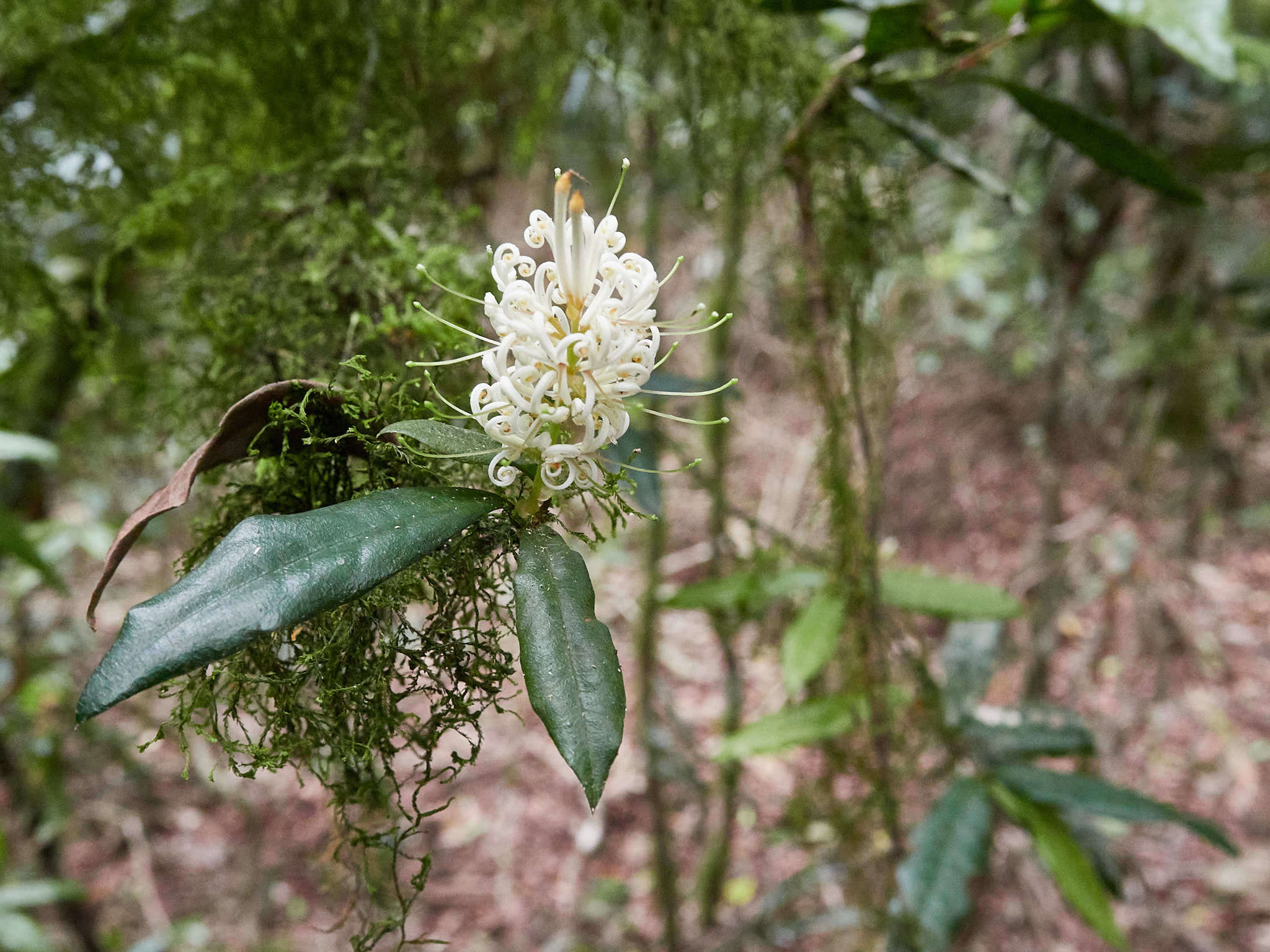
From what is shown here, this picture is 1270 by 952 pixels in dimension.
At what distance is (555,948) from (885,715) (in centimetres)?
143

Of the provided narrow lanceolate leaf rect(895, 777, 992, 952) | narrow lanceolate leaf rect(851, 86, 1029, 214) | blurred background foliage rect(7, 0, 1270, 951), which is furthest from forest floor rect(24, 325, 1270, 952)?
narrow lanceolate leaf rect(851, 86, 1029, 214)

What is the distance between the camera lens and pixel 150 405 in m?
1.25

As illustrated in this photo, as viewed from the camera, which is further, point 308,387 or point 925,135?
point 925,135

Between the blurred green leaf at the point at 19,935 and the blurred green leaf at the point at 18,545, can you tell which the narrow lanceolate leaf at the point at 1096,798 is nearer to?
the blurred green leaf at the point at 18,545

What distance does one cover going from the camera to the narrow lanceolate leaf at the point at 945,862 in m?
0.91

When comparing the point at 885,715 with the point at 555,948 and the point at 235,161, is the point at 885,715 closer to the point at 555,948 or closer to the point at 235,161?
the point at 235,161

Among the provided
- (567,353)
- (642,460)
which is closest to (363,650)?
(567,353)

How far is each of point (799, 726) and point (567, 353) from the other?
73cm

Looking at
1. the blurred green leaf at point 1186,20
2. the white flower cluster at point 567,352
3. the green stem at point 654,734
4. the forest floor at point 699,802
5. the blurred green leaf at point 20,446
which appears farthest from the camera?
the forest floor at point 699,802

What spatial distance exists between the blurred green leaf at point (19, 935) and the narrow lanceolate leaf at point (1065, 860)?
1.62m

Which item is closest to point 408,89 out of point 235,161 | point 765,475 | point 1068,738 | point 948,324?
point 235,161

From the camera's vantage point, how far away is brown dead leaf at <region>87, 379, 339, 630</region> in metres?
0.49

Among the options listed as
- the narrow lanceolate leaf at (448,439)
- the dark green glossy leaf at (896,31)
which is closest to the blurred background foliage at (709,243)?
the dark green glossy leaf at (896,31)

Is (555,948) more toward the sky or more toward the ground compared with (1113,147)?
more toward the ground
